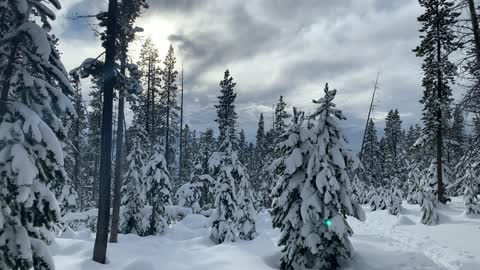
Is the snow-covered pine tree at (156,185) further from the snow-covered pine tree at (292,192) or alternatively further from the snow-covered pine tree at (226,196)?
the snow-covered pine tree at (292,192)

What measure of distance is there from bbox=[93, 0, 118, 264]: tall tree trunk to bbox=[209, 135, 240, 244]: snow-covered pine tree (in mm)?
13087

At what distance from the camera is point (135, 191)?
Result: 28.3 metres

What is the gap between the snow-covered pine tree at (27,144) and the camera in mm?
6410

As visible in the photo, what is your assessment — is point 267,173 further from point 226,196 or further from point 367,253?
point 367,253

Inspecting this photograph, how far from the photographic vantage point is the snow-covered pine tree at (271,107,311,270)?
13.6 m

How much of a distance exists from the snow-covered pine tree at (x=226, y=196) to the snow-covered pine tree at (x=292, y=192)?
1218 centimetres

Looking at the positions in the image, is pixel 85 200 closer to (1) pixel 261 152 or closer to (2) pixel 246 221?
(1) pixel 261 152

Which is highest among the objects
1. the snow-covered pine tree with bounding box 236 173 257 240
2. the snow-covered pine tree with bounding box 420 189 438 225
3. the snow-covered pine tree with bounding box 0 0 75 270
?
the snow-covered pine tree with bounding box 0 0 75 270

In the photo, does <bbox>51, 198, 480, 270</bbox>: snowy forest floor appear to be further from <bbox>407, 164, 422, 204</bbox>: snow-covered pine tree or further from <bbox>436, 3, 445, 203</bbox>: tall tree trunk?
<bbox>407, 164, 422, 204</bbox>: snow-covered pine tree

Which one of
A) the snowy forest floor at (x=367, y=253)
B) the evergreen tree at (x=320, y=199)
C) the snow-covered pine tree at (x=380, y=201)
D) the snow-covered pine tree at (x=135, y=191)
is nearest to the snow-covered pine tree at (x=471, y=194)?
the snowy forest floor at (x=367, y=253)

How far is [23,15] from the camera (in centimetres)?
742

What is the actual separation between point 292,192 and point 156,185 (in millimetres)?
16888

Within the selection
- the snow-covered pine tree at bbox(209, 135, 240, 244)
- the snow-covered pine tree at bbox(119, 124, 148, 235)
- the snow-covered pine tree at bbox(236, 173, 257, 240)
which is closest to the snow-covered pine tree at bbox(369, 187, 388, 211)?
the snow-covered pine tree at bbox(236, 173, 257, 240)

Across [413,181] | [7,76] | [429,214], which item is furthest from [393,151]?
[7,76]
